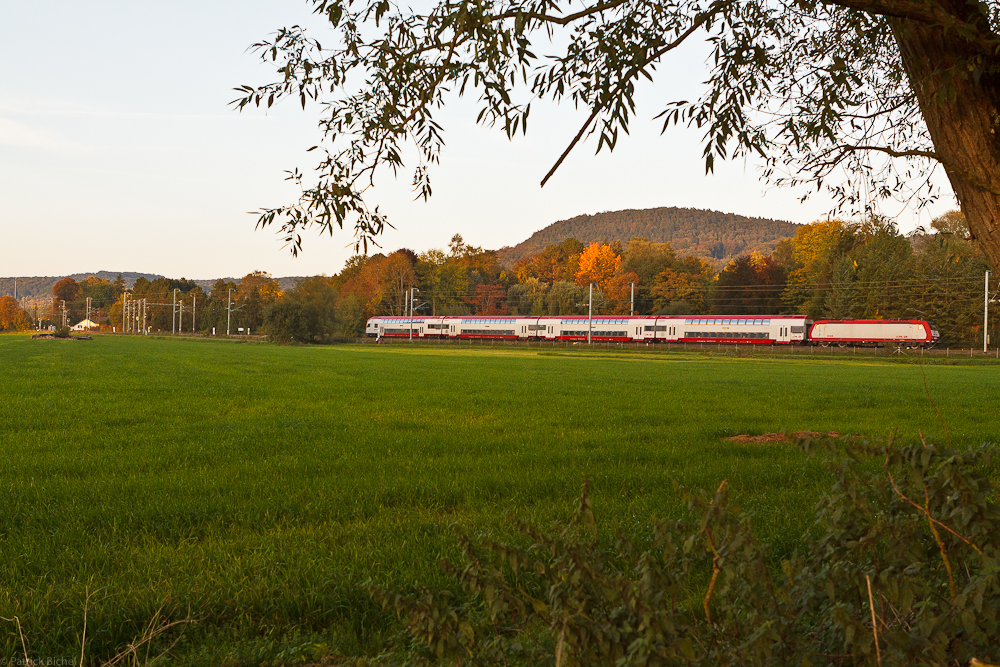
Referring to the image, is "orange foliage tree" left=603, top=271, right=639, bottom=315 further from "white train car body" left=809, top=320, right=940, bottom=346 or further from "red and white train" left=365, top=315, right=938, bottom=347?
"white train car body" left=809, top=320, right=940, bottom=346

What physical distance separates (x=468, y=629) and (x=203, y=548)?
3.01 metres

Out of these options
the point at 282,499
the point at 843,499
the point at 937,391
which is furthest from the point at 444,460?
the point at 937,391

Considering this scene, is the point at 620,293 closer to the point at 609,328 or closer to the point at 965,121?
the point at 609,328

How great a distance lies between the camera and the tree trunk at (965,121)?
11.9 ft

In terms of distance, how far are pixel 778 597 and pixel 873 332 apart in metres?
67.2

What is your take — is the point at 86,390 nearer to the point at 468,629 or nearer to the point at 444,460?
the point at 444,460

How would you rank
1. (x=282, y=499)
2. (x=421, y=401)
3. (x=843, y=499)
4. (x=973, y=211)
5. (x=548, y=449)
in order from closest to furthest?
(x=843, y=499)
(x=973, y=211)
(x=282, y=499)
(x=548, y=449)
(x=421, y=401)

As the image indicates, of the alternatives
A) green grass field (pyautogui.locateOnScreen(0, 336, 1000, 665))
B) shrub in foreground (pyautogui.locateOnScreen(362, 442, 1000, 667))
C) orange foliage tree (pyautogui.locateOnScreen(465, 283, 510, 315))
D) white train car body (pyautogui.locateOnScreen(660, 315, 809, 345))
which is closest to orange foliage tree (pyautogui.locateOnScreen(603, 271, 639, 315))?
orange foliage tree (pyautogui.locateOnScreen(465, 283, 510, 315))

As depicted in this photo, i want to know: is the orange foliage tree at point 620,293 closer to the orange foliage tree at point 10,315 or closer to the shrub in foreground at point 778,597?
the shrub in foreground at point 778,597

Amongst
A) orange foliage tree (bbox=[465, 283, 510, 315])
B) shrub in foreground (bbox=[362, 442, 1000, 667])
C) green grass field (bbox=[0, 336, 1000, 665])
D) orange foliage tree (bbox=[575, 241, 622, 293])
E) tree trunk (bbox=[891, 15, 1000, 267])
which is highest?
orange foliage tree (bbox=[575, 241, 622, 293])

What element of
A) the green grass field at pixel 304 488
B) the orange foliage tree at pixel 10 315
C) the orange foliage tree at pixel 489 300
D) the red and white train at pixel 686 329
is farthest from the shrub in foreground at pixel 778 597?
the orange foliage tree at pixel 10 315

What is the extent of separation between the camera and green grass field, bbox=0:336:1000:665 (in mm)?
3633

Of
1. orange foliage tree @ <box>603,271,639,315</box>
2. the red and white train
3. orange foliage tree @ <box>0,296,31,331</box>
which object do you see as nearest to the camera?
the red and white train

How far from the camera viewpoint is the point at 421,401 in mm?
14539
